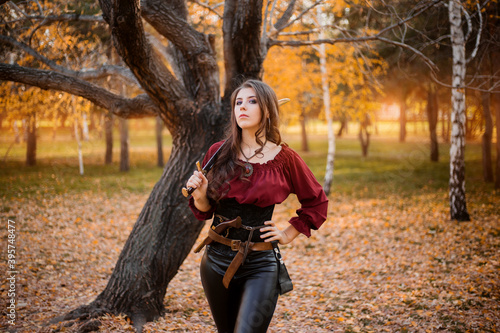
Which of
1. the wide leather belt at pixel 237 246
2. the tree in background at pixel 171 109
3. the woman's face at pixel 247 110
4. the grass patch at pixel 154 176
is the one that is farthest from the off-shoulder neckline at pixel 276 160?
the grass patch at pixel 154 176

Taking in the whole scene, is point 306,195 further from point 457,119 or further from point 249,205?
point 457,119

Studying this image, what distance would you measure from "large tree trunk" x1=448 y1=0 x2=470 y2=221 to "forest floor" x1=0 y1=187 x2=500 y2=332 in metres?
0.47

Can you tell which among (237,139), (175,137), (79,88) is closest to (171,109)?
(175,137)

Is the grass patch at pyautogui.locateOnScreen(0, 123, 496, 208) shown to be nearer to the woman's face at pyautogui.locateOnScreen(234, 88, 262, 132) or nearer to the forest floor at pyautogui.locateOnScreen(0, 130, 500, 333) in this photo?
the forest floor at pyautogui.locateOnScreen(0, 130, 500, 333)

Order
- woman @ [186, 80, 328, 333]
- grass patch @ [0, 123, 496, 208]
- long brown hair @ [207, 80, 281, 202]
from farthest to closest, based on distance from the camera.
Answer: grass patch @ [0, 123, 496, 208] → long brown hair @ [207, 80, 281, 202] → woman @ [186, 80, 328, 333]

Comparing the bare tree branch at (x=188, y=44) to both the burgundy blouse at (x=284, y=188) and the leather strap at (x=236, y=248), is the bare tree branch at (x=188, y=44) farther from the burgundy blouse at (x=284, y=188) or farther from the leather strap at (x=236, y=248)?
the leather strap at (x=236, y=248)

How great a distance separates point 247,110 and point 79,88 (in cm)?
258

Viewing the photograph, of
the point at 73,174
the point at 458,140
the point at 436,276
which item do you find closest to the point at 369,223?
the point at 458,140

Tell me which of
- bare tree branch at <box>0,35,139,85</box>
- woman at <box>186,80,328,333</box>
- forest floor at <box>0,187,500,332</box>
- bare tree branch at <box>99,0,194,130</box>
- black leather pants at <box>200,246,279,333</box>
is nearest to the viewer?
black leather pants at <box>200,246,279,333</box>

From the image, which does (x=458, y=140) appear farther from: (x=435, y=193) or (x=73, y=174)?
(x=73, y=174)

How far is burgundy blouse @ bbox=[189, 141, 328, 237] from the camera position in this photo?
2279mm

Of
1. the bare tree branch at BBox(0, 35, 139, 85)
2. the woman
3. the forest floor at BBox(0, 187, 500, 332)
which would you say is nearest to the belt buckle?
the woman

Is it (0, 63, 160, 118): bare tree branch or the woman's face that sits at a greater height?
(0, 63, 160, 118): bare tree branch

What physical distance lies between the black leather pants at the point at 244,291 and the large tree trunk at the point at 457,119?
6.76 metres
